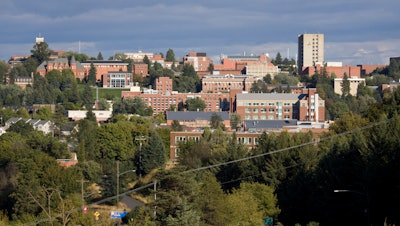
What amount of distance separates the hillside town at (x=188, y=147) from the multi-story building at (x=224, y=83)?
0.22m

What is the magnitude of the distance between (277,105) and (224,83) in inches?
1244

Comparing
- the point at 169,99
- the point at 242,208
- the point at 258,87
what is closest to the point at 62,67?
the point at 169,99

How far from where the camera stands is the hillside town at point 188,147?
167 ft

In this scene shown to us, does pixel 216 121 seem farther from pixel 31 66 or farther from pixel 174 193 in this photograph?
pixel 174 193

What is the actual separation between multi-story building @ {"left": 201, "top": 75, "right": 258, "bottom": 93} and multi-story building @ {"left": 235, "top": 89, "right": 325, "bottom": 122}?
2724 cm

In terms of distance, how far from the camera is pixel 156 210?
50000mm

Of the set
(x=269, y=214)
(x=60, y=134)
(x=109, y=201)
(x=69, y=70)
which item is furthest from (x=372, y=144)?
(x=69, y=70)

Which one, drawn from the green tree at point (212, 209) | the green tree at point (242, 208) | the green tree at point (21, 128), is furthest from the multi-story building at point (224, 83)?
the green tree at point (212, 209)

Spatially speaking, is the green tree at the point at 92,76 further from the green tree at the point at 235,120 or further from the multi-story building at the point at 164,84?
the green tree at the point at 235,120

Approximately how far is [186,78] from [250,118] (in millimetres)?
36934

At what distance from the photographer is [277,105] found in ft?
509

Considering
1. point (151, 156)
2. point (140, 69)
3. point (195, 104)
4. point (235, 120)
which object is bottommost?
point (235, 120)

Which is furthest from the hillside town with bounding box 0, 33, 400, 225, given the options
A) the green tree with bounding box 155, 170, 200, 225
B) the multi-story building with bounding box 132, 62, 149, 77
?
the multi-story building with bounding box 132, 62, 149, 77

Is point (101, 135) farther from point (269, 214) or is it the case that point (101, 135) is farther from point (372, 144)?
point (372, 144)
